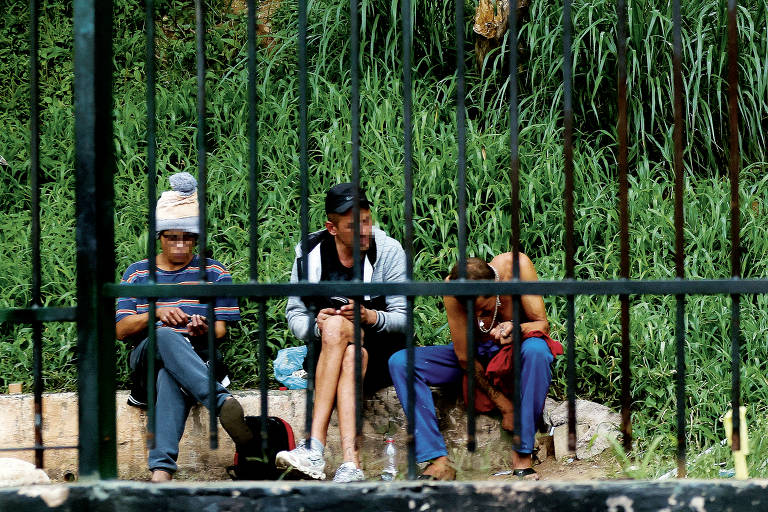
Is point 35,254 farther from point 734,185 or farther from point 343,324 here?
point 734,185

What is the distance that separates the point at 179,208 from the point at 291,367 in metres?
0.90

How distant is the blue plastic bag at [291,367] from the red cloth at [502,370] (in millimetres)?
822

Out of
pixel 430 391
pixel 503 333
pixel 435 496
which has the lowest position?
pixel 435 496

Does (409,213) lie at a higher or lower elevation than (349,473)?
higher

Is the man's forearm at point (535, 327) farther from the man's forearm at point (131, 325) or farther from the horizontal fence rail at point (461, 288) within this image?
the man's forearm at point (131, 325)

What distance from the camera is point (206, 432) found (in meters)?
4.39

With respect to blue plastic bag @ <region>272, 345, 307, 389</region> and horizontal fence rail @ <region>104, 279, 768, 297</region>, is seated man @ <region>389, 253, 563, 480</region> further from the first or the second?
horizontal fence rail @ <region>104, 279, 768, 297</region>

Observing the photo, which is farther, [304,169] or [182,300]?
[182,300]

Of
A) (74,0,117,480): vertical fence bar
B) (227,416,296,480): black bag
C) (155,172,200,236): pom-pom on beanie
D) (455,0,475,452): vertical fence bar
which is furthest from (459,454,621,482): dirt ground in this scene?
(74,0,117,480): vertical fence bar

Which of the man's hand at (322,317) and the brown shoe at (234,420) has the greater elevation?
the man's hand at (322,317)

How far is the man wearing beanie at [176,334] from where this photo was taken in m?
3.96

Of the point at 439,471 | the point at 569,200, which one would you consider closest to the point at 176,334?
the point at 439,471

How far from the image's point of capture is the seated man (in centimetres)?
381

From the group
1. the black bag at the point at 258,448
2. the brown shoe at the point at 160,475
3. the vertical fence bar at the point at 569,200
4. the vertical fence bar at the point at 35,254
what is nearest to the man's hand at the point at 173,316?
the black bag at the point at 258,448
